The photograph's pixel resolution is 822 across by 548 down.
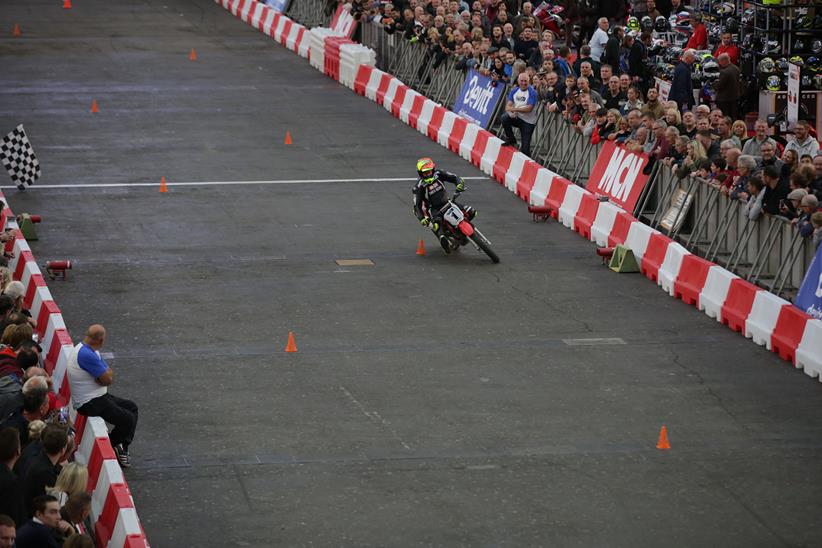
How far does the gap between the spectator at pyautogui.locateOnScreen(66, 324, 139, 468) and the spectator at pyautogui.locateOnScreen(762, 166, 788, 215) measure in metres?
9.18

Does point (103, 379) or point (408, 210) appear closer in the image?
point (103, 379)

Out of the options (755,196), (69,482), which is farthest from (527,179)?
(69,482)

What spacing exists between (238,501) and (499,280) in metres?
8.84

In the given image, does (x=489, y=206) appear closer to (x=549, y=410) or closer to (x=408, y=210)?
(x=408, y=210)

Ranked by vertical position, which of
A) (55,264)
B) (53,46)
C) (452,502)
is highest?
(452,502)

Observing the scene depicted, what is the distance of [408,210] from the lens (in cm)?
2698

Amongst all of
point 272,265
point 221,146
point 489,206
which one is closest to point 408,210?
point 489,206

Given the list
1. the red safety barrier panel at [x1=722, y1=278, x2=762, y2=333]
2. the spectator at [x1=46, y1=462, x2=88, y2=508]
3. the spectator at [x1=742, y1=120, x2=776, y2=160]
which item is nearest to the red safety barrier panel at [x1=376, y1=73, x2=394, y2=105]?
the spectator at [x1=742, y1=120, x2=776, y2=160]

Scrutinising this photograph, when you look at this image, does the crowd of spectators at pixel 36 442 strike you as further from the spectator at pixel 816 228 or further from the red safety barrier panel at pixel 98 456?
the spectator at pixel 816 228

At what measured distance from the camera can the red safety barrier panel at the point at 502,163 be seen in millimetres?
29188

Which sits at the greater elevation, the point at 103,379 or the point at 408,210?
the point at 103,379

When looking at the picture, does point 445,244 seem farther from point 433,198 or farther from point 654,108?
point 654,108

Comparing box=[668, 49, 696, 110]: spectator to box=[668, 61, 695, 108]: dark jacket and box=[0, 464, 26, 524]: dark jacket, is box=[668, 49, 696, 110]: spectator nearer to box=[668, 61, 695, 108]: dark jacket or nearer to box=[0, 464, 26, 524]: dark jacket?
box=[668, 61, 695, 108]: dark jacket

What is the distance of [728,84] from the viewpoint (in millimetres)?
29172
